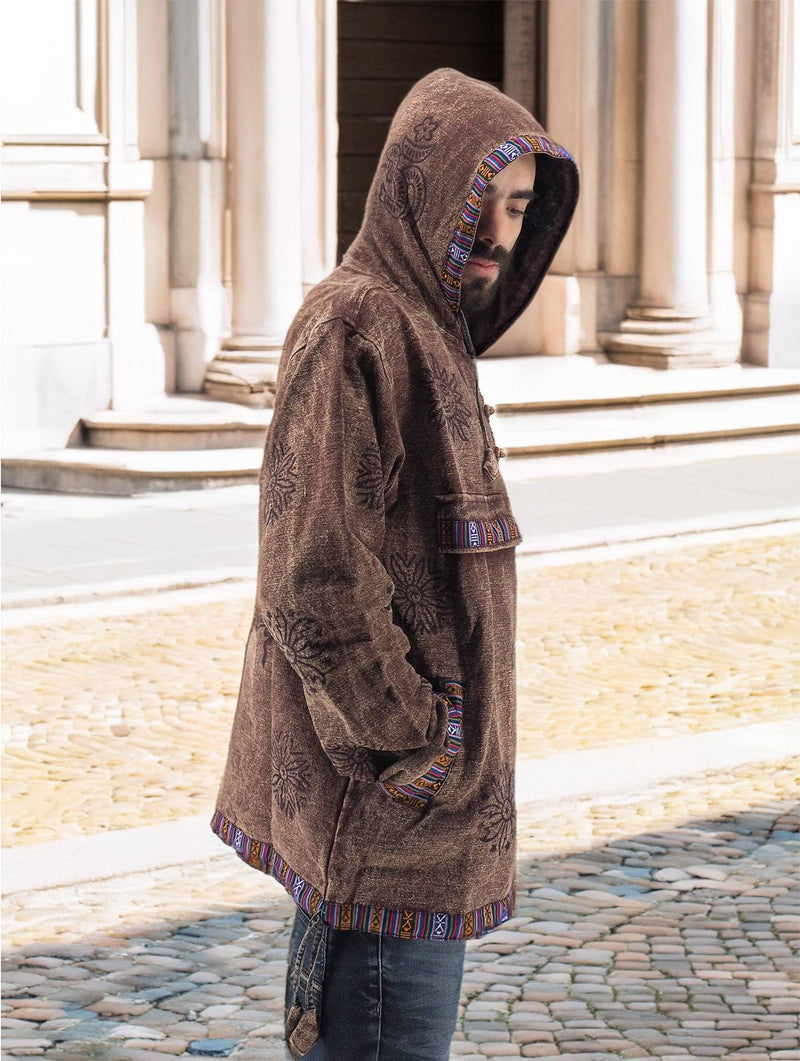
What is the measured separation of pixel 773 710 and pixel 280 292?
677 centimetres

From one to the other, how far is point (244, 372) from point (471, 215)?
9.92 meters

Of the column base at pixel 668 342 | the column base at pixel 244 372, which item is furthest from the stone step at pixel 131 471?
the column base at pixel 668 342

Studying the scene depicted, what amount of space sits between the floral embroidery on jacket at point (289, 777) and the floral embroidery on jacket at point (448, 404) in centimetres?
45

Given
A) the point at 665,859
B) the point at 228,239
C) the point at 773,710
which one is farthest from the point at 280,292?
the point at 665,859

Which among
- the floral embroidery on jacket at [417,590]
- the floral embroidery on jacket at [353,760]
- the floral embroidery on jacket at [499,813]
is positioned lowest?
the floral embroidery on jacket at [499,813]

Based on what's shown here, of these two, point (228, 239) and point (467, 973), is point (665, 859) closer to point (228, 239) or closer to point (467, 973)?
point (467, 973)

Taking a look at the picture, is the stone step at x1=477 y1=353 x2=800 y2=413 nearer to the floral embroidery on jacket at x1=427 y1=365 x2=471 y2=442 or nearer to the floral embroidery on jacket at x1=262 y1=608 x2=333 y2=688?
the floral embroidery on jacket at x1=427 y1=365 x2=471 y2=442

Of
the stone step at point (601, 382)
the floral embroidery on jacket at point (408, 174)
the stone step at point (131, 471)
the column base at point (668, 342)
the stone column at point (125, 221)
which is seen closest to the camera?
the floral embroidery on jacket at point (408, 174)

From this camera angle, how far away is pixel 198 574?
8.54 metres

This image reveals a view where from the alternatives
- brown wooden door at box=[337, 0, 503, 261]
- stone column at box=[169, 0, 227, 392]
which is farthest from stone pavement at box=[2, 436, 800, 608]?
brown wooden door at box=[337, 0, 503, 261]

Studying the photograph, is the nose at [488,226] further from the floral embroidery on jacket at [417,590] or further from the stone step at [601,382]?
the stone step at [601,382]

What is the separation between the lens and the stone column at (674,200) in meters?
14.2

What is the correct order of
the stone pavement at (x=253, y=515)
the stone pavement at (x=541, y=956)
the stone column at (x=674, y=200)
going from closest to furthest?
the stone pavement at (x=541, y=956)
the stone pavement at (x=253, y=515)
the stone column at (x=674, y=200)

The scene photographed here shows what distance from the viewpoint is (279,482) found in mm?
2309
